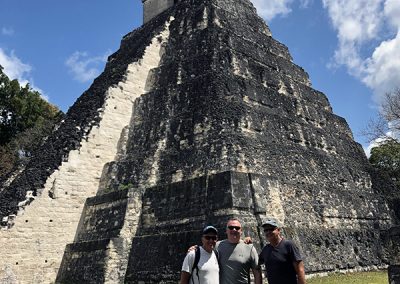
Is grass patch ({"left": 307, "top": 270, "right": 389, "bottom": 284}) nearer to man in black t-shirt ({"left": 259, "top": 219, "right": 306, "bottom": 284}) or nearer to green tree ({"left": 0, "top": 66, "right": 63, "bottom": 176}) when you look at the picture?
man in black t-shirt ({"left": 259, "top": 219, "right": 306, "bottom": 284})

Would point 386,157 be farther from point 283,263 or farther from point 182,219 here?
point 283,263

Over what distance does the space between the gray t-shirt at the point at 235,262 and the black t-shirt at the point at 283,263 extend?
0.25m

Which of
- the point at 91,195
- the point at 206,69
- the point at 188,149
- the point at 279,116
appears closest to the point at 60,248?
the point at 91,195

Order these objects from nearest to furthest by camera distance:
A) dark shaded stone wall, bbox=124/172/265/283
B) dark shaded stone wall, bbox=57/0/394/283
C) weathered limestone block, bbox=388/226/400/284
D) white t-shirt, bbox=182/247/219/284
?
white t-shirt, bbox=182/247/219/284
weathered limestone block, bbox=388/226/400/284
dark shaded stone wall, bbox=124/172/265/283
dark shaded stone wall, bbox=57/0/394/283

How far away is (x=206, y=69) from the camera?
530 inches

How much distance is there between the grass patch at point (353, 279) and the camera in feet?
31.8

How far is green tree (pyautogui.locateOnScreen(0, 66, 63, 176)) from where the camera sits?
24281 mm

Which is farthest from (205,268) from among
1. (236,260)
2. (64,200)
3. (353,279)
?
(64,200)

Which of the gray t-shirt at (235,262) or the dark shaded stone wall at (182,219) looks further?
the dark shaded stone wall at (182,219)

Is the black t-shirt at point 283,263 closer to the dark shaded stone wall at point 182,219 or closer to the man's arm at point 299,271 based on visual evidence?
the man's arm at point 299,271

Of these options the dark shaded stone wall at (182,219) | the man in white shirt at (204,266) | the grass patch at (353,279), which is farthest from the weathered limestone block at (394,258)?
the man in white shirt at (204,266)

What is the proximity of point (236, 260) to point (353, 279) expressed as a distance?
7.13 meters

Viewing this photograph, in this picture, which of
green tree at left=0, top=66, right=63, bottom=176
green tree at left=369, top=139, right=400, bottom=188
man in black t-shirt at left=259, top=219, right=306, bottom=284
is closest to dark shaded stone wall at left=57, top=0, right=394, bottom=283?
man in black t-shirt at left=259, top=219, right=306, bottom=284

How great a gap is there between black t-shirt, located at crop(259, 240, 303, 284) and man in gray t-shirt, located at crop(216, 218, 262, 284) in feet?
0.76
